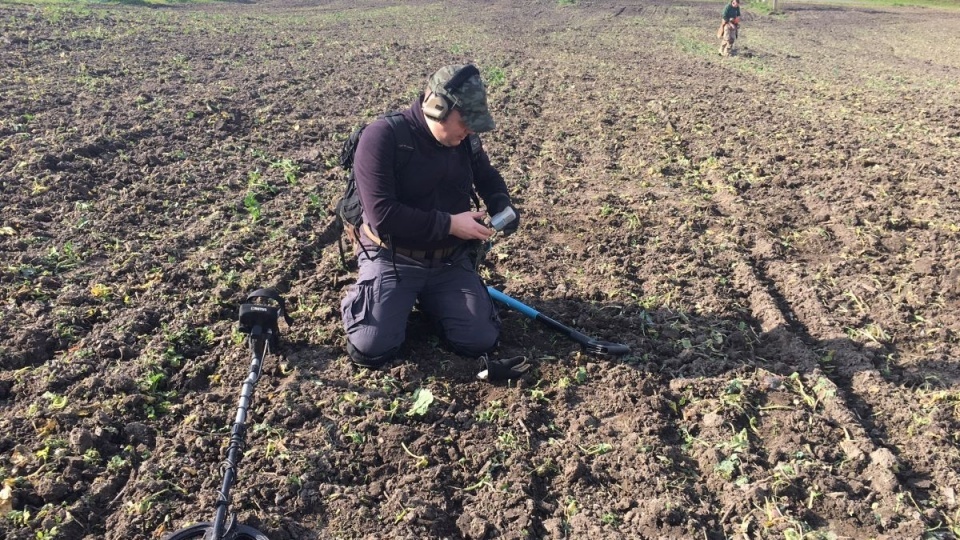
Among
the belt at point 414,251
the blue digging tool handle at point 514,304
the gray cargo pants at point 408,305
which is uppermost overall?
the belt at point 414,251

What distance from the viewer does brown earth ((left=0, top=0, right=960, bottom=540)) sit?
11.3 feet

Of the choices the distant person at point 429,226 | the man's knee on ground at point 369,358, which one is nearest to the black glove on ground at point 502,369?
the distant person at point 429,226

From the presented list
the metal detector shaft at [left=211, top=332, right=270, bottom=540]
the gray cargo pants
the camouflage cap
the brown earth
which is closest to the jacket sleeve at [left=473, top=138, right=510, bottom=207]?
the gray cargo pants

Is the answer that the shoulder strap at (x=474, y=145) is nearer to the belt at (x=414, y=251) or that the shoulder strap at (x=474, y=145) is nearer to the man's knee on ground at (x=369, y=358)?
the belt at (x=414, y=251)

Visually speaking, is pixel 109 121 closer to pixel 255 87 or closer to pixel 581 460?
pixel 255 87

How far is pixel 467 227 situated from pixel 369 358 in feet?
3.36

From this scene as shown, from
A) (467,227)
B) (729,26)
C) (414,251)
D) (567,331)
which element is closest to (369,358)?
(414,251)

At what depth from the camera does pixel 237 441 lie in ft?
10.8

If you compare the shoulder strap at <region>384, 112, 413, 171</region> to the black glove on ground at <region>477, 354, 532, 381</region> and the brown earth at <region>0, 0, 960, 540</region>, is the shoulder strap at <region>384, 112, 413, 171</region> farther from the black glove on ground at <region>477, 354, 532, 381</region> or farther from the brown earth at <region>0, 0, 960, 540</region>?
the black glove on ground at <region>477, 354, 532, 381</region>

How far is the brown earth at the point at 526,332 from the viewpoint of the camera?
343cm

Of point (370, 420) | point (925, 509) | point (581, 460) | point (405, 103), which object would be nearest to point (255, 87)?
point (405, 103)

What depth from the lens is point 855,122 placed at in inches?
391

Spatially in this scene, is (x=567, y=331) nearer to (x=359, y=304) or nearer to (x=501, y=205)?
(x=501, y=205)

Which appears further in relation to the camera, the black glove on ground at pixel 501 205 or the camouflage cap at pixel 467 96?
the black glove on ground at pixel 501 205
